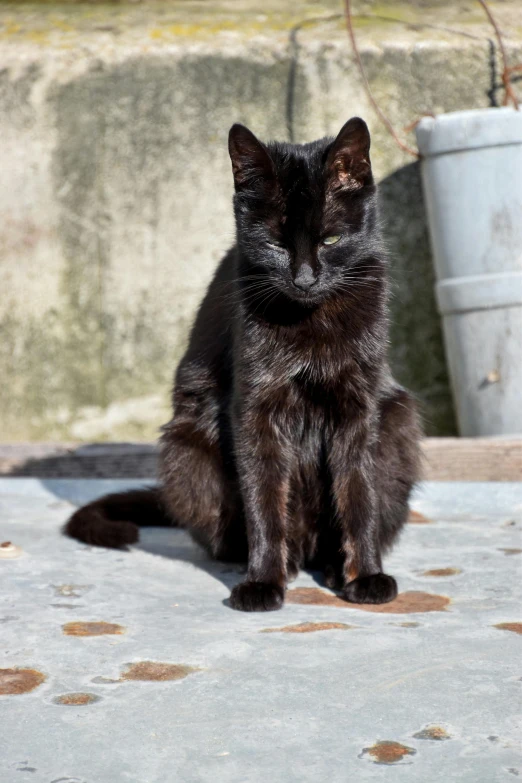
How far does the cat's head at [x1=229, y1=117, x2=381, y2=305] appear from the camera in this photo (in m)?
2.26

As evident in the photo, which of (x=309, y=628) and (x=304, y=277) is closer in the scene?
(x=309, y=628)

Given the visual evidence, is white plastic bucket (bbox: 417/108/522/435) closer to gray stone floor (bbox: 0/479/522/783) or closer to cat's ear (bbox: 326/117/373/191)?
gray stone floor (bbox: 0/479/522/783)

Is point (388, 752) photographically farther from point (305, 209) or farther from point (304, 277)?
point (305, 209)

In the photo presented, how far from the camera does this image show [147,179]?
14.6 ft

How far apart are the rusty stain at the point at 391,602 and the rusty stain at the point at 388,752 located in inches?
29.1

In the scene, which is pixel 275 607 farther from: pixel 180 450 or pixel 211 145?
pixel 211 145

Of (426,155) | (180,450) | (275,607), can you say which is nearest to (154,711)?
(275,607)

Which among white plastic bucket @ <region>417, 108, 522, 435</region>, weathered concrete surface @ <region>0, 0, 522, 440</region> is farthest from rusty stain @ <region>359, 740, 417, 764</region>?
weathered concrete surface @ <region>0, 0, 522, 440</region>

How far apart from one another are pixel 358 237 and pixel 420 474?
730mm

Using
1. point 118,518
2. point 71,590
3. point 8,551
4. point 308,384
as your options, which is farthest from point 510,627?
point 118,518

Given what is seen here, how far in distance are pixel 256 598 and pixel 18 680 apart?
658 millimetres

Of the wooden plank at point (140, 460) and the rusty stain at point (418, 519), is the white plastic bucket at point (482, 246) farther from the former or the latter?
the rusty stain at point (418, 519)

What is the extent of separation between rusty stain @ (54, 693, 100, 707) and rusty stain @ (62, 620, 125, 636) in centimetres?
34

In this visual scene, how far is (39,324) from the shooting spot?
4488 millimetres
